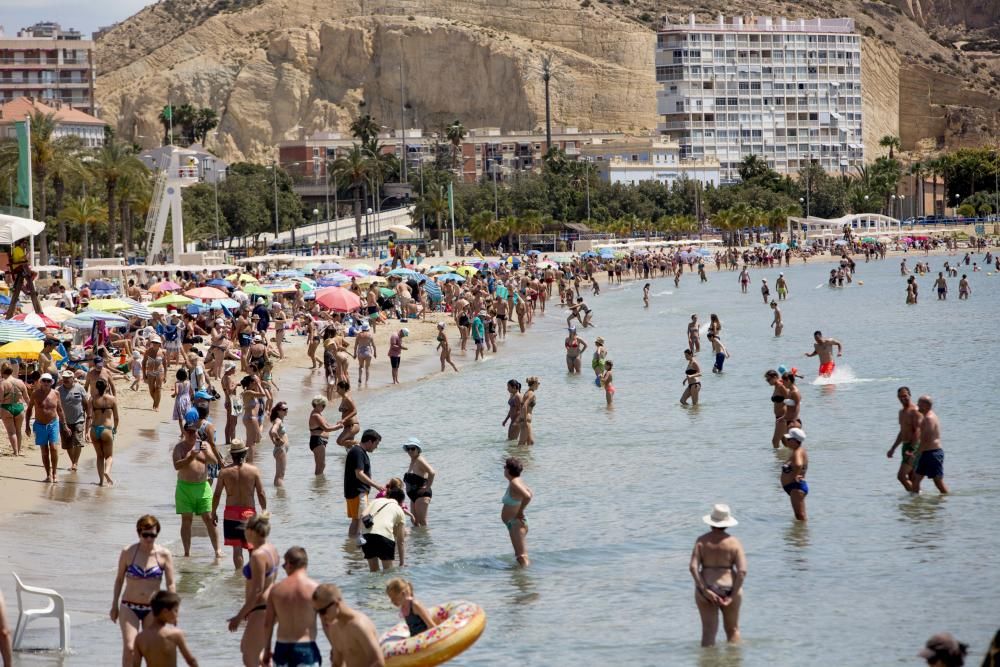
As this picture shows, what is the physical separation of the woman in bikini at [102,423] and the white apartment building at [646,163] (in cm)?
10094

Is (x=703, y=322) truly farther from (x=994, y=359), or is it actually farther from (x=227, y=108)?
(x=227, y=108)

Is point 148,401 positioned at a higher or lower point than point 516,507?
lower

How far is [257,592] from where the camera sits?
854 centimetres

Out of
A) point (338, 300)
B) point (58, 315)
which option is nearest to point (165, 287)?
point (338, 300)

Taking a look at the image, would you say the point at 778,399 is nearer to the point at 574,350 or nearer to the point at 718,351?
the point at 718,351

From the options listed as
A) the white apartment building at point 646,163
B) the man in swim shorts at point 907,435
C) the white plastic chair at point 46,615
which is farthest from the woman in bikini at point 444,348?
the white apartment building at point 646,163

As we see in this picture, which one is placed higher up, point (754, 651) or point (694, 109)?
point (694, 109)

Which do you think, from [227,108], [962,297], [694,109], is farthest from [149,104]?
[962,297]

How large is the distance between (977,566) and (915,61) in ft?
576

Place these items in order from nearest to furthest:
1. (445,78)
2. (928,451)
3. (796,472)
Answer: (796,472)
(928,451)
(445,78)

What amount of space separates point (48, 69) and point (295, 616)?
119 m

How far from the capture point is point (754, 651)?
10055 mm

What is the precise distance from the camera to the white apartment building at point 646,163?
116 metres

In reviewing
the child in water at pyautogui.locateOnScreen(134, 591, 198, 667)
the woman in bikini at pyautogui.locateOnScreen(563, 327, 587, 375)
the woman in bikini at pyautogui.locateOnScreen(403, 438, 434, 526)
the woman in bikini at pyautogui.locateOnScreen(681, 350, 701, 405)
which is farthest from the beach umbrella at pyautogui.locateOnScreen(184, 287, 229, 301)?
the child in water at pyautogui.locateOnScreen(134, 591, 198, 667)
